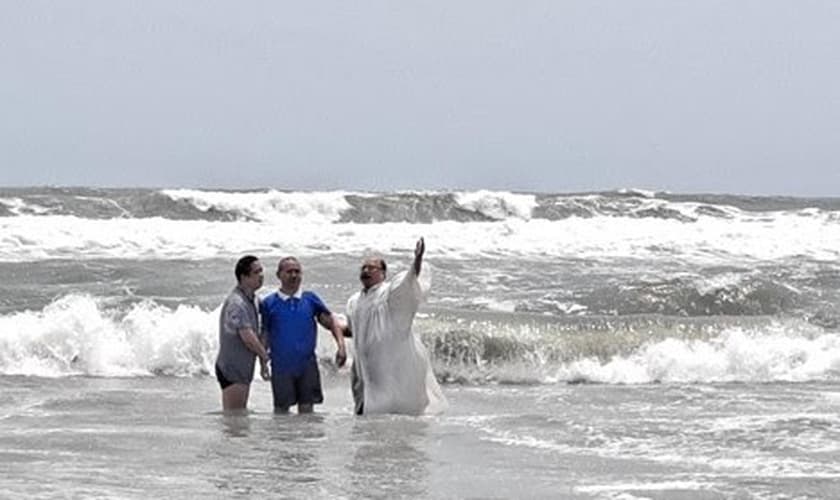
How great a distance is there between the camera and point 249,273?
1134 cm

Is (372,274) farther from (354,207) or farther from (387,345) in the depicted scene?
(354,207)

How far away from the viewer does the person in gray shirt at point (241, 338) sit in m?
11.3

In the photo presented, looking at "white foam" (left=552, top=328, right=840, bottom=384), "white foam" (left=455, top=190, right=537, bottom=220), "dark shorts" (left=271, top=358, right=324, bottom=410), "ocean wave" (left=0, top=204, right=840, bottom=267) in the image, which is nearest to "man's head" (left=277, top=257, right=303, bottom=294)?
"dark shorts" (left=271, top=358, right=324, bottom=410)

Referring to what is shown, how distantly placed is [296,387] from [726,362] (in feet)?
22.5

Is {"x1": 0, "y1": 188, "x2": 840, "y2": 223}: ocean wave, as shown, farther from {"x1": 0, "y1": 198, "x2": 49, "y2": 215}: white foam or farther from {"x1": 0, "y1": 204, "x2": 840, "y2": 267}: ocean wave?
{"x1": 0, "y1": 204, "x2": 840, "y2": 267}: ocean wave

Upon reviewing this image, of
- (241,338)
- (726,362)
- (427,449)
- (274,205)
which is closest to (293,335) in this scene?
(241,338)

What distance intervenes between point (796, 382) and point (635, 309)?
5.44 metres

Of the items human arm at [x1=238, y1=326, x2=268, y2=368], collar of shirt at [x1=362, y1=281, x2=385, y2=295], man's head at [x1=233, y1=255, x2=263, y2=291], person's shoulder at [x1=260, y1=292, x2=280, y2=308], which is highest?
man's head at [x1=233, y1=255, x2=263, y2=291]

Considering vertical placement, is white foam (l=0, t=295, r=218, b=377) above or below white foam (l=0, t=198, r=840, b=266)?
below

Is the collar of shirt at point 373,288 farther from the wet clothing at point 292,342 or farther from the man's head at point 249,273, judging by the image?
the man's head at point 249,273

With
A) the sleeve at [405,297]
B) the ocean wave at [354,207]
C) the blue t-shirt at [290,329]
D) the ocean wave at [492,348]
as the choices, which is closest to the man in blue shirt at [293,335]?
the blue t-shirt at [290,329]

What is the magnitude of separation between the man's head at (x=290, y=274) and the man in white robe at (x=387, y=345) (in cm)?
40

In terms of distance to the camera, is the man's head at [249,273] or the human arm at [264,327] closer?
the man's head at [249,273]

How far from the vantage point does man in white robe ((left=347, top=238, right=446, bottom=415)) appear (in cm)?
1115
